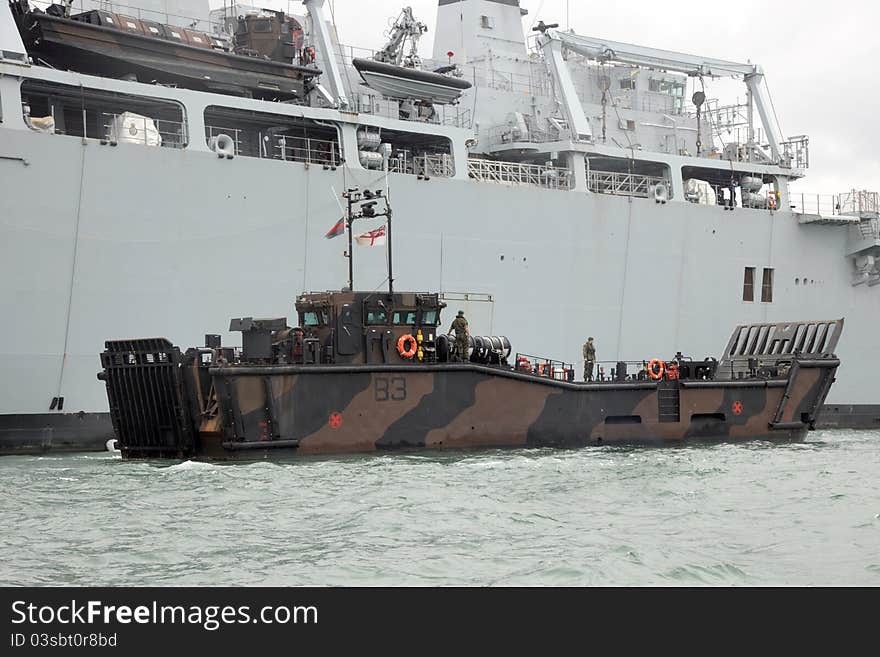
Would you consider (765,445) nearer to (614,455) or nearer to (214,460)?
(614,455)

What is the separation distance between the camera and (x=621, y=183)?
33.4 meters

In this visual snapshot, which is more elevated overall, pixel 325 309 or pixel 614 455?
pixel 325 309

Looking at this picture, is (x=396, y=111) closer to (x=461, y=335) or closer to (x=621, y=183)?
(x=621, y=183)

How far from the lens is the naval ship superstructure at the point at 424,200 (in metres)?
24.6

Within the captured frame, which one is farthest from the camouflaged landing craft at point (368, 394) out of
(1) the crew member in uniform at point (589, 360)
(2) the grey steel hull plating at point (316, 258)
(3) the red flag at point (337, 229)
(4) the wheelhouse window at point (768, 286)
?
(4) the wheelhouse window at point (768, 286)

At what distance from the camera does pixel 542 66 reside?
36.7 m

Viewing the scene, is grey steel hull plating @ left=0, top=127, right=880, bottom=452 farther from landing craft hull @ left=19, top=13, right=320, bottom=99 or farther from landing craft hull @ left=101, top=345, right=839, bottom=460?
landing craft hull @ left=101, top=345, right=839, bottom=460

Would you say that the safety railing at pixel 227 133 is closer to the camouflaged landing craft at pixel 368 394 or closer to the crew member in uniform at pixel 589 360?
the camouflaged landing craft at pixel 368 394

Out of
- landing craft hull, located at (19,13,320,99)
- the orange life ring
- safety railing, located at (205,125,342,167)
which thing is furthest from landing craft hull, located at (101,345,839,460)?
safety railing, located at (205,125,342,167)

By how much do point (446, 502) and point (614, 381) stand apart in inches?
410

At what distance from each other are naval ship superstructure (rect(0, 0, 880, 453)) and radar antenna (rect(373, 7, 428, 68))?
6 centimetres

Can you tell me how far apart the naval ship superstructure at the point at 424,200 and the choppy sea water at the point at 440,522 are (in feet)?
15.2
